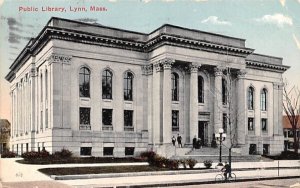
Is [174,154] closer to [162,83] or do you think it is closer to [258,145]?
[162,83]

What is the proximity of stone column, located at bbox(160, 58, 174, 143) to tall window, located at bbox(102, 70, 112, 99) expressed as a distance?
187 inches

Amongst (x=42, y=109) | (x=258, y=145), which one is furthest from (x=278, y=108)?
(x=42, y=109)

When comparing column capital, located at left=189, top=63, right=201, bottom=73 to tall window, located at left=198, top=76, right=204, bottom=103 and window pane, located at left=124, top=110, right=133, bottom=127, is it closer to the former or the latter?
tall window, located at left=198, top=76, right=204, bottom=103

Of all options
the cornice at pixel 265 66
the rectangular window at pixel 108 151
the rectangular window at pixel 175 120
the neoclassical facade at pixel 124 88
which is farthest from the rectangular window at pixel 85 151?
the cornice at pixel 265 66

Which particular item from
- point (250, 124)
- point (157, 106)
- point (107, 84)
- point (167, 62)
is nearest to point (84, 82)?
point (107, 84)

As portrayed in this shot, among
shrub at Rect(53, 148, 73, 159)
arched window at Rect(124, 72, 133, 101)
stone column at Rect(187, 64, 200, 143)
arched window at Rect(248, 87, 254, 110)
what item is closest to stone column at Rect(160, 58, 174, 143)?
stone column at Rect(187, 64, 200, 143)

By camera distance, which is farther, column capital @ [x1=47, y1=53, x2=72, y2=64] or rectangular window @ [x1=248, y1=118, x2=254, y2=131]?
rectangular window @ [x1=248, y1=118, x2=254, y2=131]

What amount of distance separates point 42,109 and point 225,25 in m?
17.7

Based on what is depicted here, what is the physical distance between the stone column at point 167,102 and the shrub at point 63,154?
324 inches

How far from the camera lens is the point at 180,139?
36656 millimetres

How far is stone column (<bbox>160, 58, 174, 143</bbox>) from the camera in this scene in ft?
119

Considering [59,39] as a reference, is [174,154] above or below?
below

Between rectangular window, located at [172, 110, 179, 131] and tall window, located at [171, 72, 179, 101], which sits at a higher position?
tall window, located at [171, 72, 179, 101]

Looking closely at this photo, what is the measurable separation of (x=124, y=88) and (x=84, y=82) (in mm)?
4015
